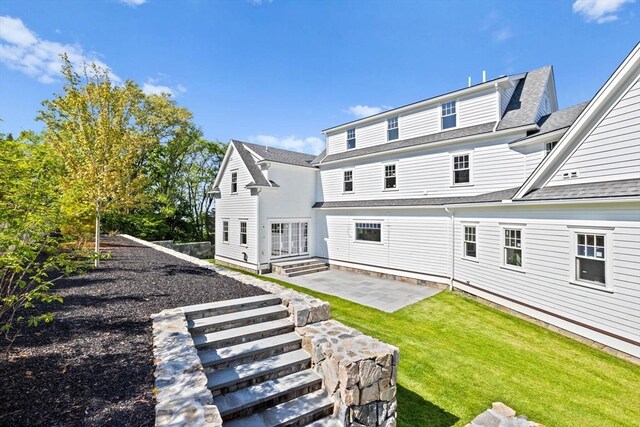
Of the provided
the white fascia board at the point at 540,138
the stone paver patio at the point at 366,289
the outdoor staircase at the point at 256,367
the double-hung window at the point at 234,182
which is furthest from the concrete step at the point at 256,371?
the double-hung window at the point at 234,182

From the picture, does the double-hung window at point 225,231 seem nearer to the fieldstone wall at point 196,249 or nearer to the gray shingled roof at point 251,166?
the gray shingled roof at point 251,166

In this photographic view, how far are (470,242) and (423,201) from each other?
2.81 metres

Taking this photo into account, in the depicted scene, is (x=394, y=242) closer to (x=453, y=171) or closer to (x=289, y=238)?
(x=453, y=171)

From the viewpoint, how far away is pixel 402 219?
13.7m

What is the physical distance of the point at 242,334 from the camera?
474cm

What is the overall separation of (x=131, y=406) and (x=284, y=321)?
2912mm

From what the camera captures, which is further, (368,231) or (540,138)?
(368,231)

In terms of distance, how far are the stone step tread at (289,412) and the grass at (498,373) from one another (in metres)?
1.49

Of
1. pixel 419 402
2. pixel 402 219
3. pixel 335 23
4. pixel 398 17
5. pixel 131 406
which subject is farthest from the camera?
pixel 402 219

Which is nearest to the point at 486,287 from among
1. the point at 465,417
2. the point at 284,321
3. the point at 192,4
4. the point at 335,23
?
the point at 465,417

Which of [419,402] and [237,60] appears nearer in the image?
[419,402]

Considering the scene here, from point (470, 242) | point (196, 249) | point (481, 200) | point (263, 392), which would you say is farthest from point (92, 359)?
point (196, 249)

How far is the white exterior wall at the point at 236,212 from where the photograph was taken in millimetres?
15906

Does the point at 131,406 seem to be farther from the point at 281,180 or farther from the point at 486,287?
the point at 281,180
